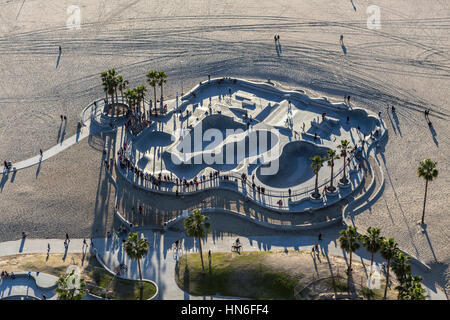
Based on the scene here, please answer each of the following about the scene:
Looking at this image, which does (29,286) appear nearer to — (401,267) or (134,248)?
(134,248)

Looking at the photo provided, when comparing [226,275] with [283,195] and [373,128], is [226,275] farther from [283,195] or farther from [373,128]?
[373,128]

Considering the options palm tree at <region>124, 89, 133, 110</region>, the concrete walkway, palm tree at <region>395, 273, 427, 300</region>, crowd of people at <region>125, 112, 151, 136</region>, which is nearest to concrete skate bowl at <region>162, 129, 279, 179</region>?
crowd of people at <region>125, 112, 151, 136</region>

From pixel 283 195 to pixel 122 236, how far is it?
2094cm

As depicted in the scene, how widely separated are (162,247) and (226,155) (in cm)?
2003

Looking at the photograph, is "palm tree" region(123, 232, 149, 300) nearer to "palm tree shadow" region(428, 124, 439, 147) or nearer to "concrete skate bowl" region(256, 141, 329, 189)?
"concrete skate bowl" region(256, 141, 329, 189)

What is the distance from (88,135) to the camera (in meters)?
91.9

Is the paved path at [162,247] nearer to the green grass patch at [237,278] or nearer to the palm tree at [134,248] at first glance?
the green grass patch at [237,278]

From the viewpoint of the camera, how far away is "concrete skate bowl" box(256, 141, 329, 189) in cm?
8100

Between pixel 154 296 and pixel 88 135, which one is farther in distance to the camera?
pixel 88 135

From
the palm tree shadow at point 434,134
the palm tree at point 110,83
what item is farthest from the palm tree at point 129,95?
the palm tree shadow at point 434,134

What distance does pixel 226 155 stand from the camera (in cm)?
8612

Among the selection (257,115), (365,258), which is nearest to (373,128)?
(257,115)

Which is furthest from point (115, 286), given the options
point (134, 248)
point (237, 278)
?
point (237, 278)

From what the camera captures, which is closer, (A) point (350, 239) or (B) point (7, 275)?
(A) point (350, 239)
